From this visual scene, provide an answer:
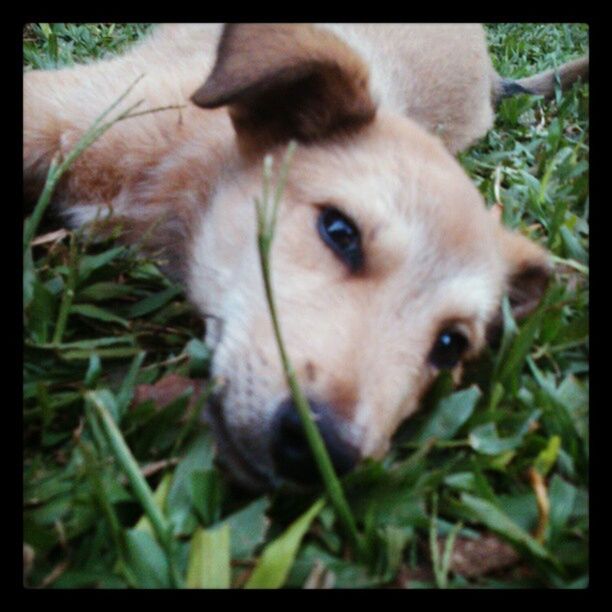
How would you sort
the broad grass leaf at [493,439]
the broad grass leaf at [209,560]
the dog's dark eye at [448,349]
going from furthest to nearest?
1. the dog's dark eye at [448,349]
2. the broad grass leaf at [493,439]
3. the broad grass leaf at [209,560]

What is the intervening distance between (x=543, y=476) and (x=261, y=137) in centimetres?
140

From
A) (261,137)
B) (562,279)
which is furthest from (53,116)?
(562,279)

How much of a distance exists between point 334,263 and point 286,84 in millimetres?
668

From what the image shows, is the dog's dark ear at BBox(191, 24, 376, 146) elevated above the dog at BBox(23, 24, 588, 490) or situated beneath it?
elevated above

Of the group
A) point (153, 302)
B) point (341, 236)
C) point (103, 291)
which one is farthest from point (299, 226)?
point (103, 291)

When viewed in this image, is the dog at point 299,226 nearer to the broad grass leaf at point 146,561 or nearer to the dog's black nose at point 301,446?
the dog's black nose at point 301,446

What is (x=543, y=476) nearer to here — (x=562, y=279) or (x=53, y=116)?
(x=562, y=279)

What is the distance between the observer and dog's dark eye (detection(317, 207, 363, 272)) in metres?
2.04

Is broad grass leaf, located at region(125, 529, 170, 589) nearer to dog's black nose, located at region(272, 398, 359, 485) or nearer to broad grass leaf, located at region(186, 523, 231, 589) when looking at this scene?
broad grass leaf, located at region(186, 523, 231, 589)

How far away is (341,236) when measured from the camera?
210cm

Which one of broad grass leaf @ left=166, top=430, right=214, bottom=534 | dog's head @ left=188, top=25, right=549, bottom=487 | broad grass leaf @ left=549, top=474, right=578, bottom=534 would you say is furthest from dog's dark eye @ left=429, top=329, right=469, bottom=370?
broad grass leaf @ left=166, top=430, right=214, bottom=534

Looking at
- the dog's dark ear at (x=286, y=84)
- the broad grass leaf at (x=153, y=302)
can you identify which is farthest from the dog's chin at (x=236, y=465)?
the dog's dark ear at (x=286, y=84)

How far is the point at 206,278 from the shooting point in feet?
7.19

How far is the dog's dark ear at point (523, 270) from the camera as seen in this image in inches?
99.7
